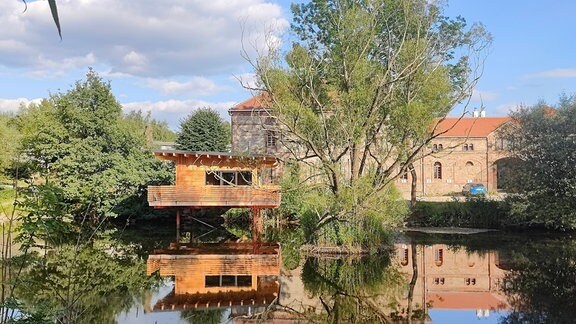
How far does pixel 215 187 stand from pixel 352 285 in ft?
32.8

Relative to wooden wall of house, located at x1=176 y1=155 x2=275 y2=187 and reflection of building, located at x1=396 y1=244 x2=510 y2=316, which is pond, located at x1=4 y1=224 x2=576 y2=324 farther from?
wooden wall of house, located at x1=176 y1=155 x2=275 y2=187

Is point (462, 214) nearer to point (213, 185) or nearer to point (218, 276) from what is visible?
point (213, 185)

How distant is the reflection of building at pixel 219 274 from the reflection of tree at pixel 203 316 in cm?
33

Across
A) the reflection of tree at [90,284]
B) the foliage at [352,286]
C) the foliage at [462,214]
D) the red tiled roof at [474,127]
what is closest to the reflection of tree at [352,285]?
the foliage at [352,286]

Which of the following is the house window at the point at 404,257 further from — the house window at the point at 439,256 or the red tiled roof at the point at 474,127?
the red tiled roof at the point at 474,127

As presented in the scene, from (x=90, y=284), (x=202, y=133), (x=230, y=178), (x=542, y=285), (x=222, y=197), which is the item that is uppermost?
(x=202, y=133)

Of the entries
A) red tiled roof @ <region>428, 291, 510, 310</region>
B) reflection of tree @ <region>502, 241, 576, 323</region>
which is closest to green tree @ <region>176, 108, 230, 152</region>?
reflection of tree @ <region>502, 241, 576, 323</region>

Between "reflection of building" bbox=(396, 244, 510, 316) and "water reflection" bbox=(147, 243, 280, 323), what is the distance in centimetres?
366

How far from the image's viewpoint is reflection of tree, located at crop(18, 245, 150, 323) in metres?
10.9

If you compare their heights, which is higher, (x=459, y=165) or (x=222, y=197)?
(x=459, y=165)

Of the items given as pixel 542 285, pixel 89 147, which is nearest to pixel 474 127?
pixel 89 147

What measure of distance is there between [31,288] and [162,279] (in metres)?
3.38

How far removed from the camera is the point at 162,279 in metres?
14.7

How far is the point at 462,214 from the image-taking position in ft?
92.2
